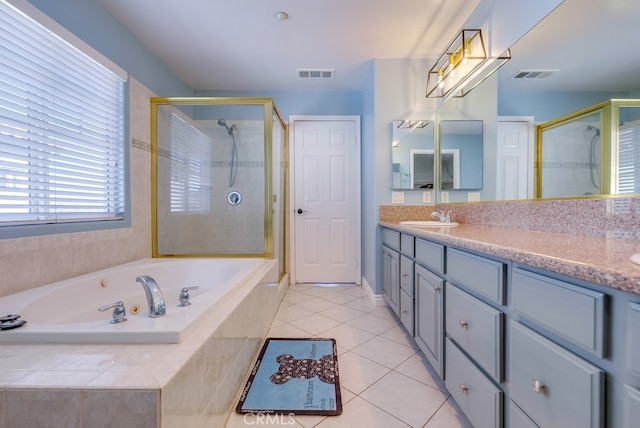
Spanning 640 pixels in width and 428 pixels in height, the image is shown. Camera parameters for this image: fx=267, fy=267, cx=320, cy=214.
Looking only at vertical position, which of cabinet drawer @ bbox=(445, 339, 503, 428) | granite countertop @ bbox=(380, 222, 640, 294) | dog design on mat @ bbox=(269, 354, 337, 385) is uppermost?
granite countertop @ bbox=(380, 222, 640, 294)

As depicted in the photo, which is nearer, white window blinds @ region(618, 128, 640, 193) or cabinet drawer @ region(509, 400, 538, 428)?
cabinet drawer @ region(509, 400, 538, 428)

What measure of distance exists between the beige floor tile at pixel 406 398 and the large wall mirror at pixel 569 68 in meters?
1.14

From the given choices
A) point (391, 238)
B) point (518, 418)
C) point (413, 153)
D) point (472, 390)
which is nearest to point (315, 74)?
point (413, 153)

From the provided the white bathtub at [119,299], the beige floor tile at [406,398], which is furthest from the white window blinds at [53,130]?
the beige floor tile at [406,398]

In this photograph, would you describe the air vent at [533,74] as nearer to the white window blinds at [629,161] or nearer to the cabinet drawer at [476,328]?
the white window blinds at [629,161]

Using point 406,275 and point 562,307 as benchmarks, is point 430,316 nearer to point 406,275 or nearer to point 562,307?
point 406,275

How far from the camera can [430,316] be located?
55.4 inches

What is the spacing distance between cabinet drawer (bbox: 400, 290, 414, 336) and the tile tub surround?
1.19m

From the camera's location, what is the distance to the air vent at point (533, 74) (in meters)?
1.24

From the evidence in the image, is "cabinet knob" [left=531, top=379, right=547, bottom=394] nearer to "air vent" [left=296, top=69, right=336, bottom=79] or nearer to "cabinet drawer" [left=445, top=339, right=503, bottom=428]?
"cabinet drawer" [left=445, top=339, right=503, bottom=428]

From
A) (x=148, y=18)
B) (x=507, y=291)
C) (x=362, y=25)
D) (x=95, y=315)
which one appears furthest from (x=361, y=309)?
Answer: (x=148, y=18)

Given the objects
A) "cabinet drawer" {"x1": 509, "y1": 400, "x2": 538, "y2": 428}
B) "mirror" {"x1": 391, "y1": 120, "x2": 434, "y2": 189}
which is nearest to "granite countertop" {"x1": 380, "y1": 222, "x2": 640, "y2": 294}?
"cabinet drawer" {"x1": 509, "y1": 400, "x2": 538, "y2": 428}

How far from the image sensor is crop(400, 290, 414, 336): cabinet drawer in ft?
5.59

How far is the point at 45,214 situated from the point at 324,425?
174 cm
